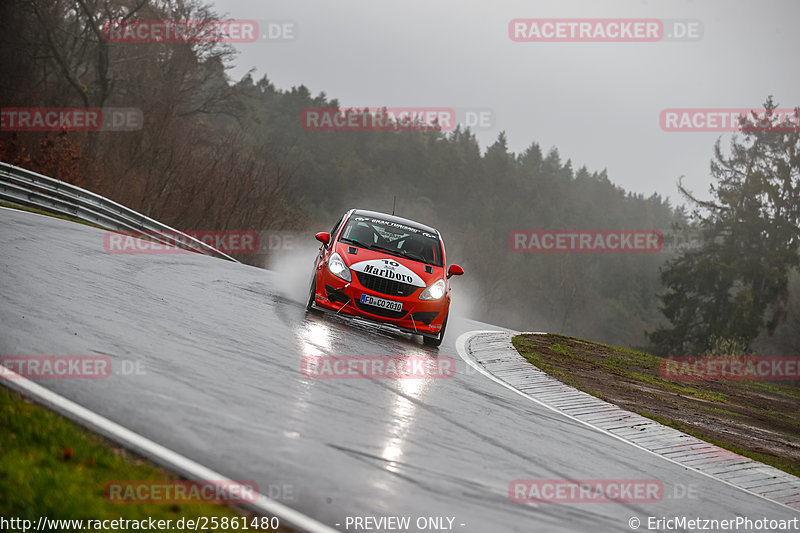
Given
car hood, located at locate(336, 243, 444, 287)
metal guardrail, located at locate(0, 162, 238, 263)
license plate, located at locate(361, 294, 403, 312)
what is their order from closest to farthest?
license plate, located at locate(361, 294, 403, 312) < car hood, located at locate(336, 243, 444, 287) < metal guardrail, located at locate(0, 162, 238, 263)

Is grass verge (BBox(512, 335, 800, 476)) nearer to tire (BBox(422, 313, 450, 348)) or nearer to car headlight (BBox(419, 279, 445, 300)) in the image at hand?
tire (BBox(422, 313, 450, 348))

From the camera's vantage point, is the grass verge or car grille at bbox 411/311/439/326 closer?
the grass verge

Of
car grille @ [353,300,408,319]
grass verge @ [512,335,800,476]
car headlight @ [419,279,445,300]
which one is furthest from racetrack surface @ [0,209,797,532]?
grass verge @ [512,335,800,476]

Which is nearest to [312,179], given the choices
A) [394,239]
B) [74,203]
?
[74,203]

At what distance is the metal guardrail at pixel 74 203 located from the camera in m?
21.6

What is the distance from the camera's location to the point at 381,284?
1243cm

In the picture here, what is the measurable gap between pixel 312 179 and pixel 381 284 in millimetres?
75605

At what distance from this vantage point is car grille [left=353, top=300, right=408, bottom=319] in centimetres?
1238

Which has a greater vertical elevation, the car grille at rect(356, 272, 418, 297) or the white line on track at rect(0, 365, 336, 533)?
the car grille at rect(356, 272, 418, 297)

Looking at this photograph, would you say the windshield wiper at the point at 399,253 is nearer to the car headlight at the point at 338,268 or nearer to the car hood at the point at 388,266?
the car hood at the point at 388,266

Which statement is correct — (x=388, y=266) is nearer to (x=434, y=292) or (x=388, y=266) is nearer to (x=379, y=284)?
(x=379, y=284)

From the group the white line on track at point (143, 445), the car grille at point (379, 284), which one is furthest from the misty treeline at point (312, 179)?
the white line on track at point (143, 445)

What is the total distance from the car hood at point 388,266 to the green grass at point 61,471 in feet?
24.6

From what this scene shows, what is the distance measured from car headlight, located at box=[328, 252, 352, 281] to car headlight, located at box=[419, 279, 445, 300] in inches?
46.7
